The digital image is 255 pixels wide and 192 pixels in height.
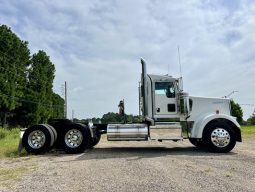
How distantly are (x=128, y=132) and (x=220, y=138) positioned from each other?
3.45m

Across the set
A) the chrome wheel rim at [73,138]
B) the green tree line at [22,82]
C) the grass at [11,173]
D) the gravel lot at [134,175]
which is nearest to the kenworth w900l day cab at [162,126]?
the chrome wheel rim at [73,138]

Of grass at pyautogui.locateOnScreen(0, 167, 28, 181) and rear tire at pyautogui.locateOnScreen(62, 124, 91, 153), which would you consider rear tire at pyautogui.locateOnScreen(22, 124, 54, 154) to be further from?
grass at pyautogui.locateOnScreen(0, 167, 28, 181)

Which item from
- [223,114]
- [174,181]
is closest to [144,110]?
[223,114]

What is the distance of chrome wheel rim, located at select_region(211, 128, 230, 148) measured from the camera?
561 inches

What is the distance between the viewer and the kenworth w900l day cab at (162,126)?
14.4 m

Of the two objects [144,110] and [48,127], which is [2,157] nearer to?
[48,127]

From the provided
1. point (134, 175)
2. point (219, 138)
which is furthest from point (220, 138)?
point (134, 175)

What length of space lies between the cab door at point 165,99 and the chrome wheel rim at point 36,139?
14.8 feet

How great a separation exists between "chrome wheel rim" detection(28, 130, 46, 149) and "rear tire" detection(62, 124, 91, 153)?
81 cm

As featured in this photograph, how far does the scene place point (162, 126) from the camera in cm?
1488

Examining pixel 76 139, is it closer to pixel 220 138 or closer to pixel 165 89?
pixel 165 89

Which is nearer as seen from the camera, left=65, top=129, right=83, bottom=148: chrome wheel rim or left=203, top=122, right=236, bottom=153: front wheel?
left=203, top=122, right=236, bottom=153: front wheel

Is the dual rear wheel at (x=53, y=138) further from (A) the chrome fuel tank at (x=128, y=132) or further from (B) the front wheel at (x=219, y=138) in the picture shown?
(B) the front wheel at (x=219, y=138)

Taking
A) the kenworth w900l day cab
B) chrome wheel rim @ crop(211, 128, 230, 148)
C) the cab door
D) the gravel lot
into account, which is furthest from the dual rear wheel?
chrome wheel rim @ crop(211, 128, 230, 148)
